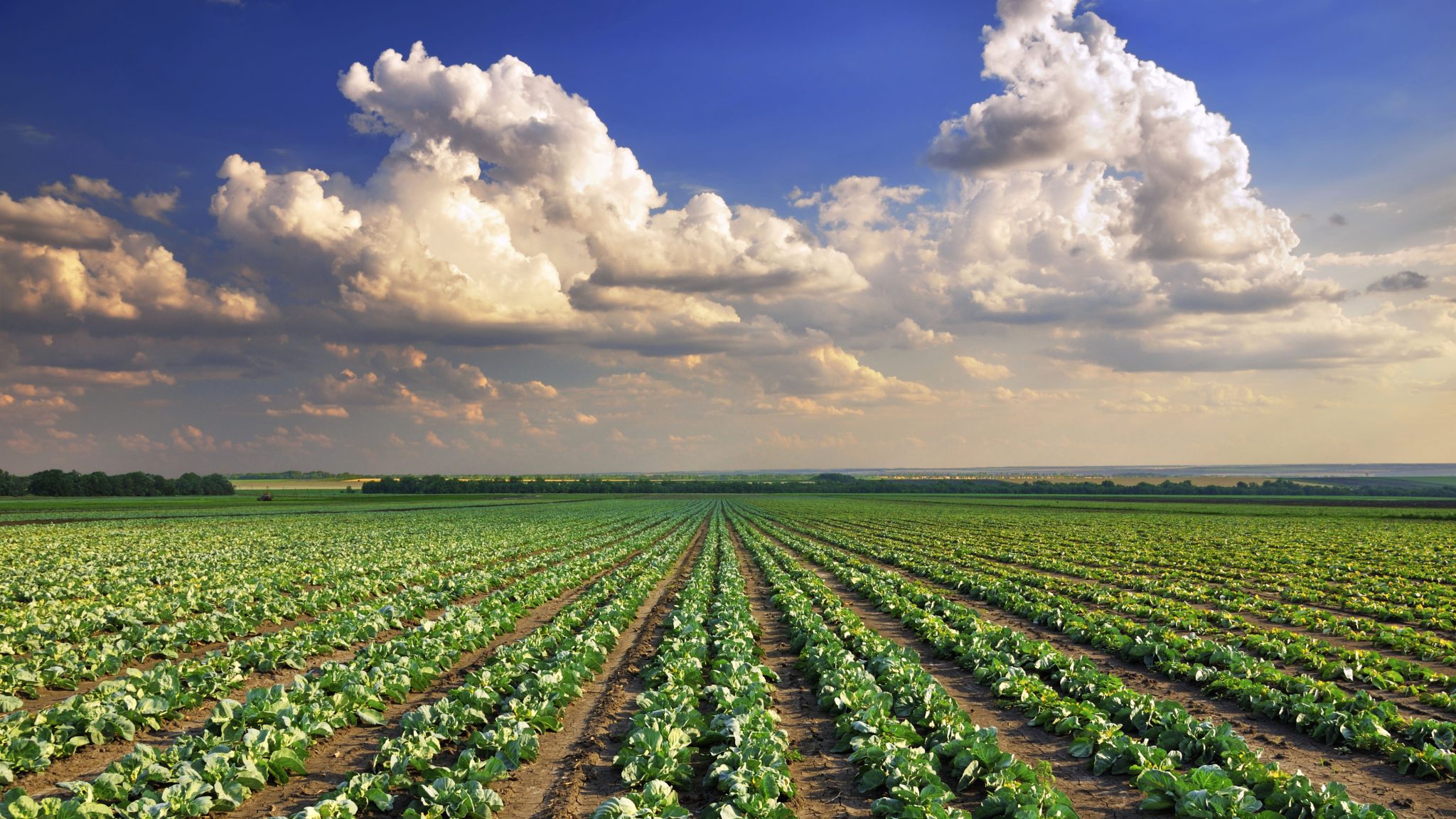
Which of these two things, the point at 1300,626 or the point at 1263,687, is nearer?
the point at 1263,687

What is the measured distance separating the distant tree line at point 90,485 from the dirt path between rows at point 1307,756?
168m

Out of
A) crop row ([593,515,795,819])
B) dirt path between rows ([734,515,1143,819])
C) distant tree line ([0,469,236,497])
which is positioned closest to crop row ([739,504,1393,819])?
dirt path between rows ([734,515,1143,819])

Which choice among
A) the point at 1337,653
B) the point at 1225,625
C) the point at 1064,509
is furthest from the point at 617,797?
the point at 1064,509

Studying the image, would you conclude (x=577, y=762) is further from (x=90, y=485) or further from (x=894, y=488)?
(x=894, y=488)

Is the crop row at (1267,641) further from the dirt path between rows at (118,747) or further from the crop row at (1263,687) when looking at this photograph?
the dirt path between rows at (118,747)

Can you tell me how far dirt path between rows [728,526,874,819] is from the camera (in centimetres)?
819

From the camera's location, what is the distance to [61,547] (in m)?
38.0

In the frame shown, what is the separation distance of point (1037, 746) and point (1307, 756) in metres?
3.40

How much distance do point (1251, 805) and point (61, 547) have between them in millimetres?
50713

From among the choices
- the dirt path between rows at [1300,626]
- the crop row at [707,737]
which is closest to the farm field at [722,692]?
the crop row at [707,737]

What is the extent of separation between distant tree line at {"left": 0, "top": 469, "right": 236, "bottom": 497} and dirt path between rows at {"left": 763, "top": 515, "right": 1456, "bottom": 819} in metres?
168

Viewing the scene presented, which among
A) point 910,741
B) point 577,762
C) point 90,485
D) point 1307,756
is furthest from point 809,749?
point 90,485

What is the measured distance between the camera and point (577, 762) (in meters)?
9.31

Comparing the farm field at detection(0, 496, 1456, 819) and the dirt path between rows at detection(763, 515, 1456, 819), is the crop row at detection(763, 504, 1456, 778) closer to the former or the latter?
the farm field at detection(0, 496, 1456, 819)
